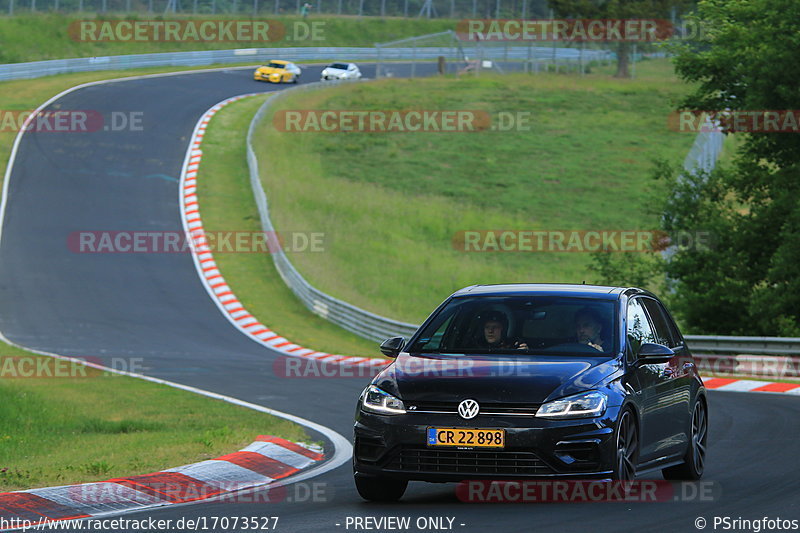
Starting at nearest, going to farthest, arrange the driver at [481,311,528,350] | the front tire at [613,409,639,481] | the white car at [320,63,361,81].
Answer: the front tire at [613,409,639,481] < the driver at [481,311,528,350] < the white car at [320,63,361,81]

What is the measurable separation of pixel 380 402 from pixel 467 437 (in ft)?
2.28

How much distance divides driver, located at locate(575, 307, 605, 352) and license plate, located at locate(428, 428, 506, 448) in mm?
1349

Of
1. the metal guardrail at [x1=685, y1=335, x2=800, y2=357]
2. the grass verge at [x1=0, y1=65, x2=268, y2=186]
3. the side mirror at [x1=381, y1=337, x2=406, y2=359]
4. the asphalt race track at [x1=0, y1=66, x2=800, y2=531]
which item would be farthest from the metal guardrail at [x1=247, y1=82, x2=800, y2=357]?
the side mirror at [x1=381, y1=337, x2=406, y2=359]

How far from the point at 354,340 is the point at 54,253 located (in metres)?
10.4

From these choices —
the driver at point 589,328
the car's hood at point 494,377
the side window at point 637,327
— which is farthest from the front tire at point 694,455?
the car's hood at point 494,377

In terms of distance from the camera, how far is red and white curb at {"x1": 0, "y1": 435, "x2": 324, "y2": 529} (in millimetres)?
8883

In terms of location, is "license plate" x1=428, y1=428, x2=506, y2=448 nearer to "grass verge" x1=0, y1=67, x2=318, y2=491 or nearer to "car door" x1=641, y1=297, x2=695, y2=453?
"car door" x1=641, y1=297, x2=695, y2=453

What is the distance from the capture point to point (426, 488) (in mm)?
10148

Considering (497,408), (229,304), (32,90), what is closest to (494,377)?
(497,408)

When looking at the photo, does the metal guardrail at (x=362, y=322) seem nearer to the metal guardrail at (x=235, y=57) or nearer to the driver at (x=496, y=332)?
the driver at (x=496, y=332)

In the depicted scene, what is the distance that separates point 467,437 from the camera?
8508mm

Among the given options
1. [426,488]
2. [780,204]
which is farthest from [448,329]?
[780,204]

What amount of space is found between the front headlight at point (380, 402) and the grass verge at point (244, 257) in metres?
17.9

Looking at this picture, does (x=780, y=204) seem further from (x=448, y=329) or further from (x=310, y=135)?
(x=310, y=135)
